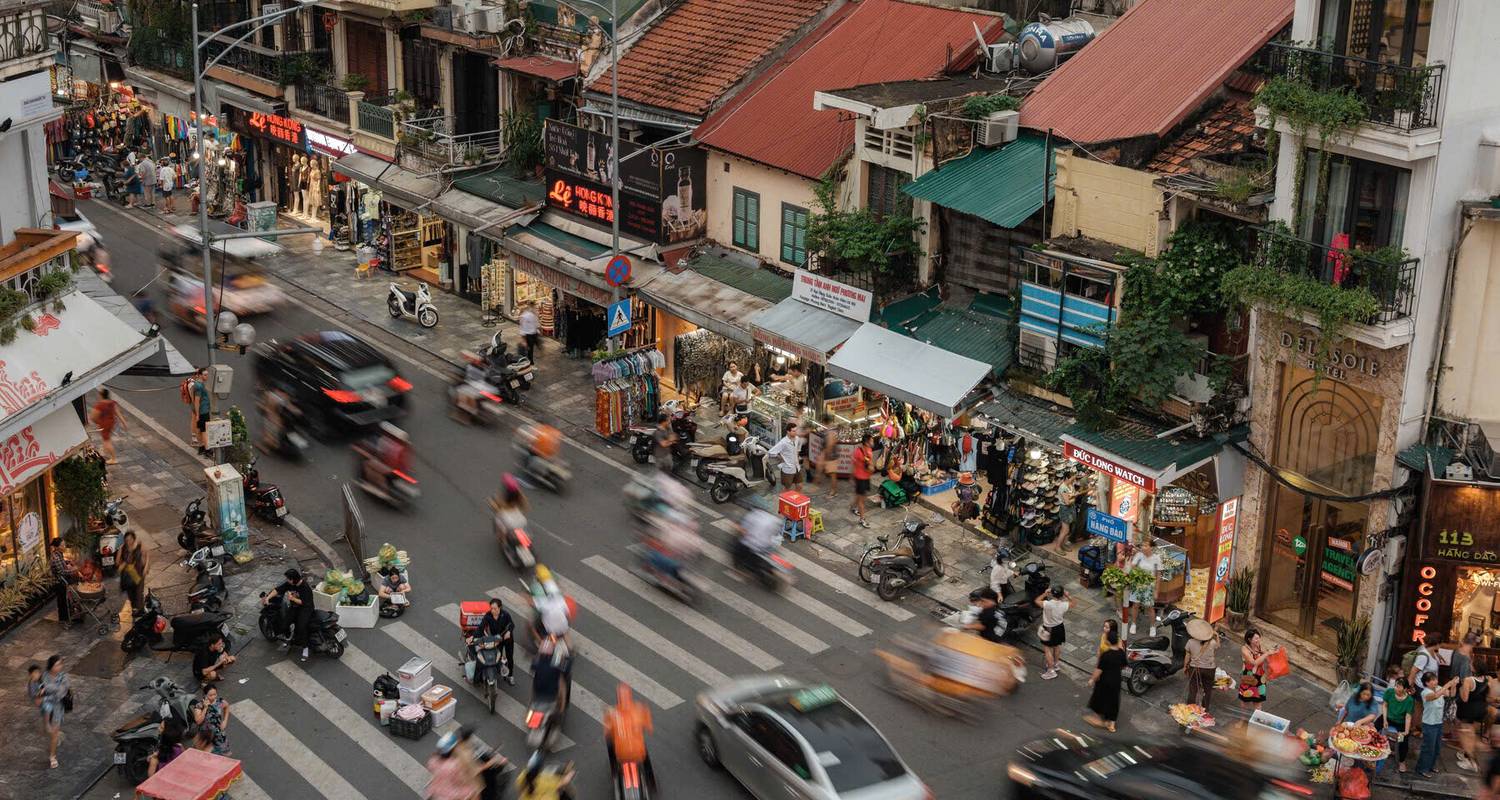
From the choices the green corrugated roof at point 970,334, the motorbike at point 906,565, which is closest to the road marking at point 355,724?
the motorbike at point 906,565

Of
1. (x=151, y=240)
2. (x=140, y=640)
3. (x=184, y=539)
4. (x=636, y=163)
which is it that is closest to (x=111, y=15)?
(x=151, y=240)

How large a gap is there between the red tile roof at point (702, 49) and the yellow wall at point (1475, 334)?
1796 centimetres

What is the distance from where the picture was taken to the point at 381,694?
79.7 ft

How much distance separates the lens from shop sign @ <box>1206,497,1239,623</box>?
26859 millimetres

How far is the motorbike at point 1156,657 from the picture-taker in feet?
83.4

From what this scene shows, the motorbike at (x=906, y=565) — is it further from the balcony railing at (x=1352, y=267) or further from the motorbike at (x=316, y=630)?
the motorbike at (x=316, y=630)

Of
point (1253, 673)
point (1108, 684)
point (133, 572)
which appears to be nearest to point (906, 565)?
point (1108, 684)

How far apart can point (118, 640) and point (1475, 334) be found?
22668 millimetres

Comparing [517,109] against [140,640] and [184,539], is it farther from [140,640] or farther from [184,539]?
[140,640]

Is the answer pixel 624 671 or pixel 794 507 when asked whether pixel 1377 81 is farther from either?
pixel 624 671

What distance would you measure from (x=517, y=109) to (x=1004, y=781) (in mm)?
25714

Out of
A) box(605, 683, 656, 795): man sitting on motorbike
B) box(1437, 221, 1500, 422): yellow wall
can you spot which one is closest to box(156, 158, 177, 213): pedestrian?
box(605, 683, 656, 795): man sitting on motorbike

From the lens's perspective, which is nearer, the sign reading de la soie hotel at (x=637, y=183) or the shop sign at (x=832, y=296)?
the shop sign at (x=832, y=296)

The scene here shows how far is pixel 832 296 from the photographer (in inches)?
1307
